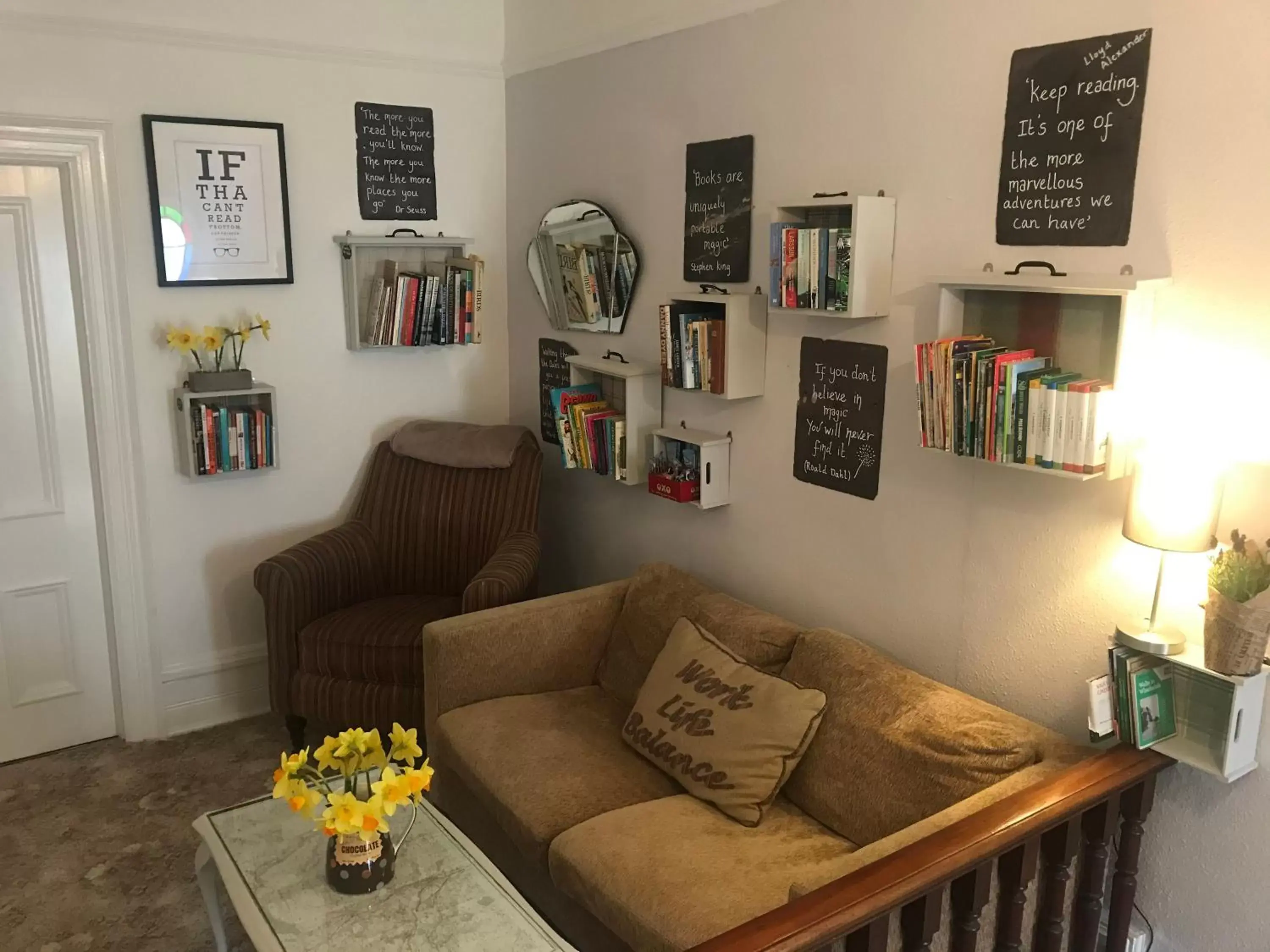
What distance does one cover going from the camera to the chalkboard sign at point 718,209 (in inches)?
108

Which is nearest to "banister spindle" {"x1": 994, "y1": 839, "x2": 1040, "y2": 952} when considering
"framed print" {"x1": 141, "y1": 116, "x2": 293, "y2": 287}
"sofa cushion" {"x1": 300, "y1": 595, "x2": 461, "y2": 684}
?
"sofa cushion" {"x1": 300, "y1": 595, "x2": 461, "y2": 684}

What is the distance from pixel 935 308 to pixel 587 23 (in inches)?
67.6

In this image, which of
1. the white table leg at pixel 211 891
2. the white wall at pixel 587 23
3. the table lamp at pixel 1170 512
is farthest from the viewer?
the white wall at pixel 587 23

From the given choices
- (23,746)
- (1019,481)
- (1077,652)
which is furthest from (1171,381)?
(23,746)

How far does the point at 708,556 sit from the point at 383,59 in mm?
2064

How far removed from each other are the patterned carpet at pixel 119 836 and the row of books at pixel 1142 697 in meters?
2.05

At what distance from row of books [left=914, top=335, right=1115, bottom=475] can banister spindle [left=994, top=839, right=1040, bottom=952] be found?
69 centimetres

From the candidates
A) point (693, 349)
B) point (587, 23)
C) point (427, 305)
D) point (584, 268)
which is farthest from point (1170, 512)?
point (427, 305)

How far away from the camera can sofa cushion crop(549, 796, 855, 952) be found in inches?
73.8

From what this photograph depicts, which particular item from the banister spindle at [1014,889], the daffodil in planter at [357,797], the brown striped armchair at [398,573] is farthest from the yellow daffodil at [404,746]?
the banister spindle at [1014,889]

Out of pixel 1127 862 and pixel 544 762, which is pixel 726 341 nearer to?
pixel 544 762

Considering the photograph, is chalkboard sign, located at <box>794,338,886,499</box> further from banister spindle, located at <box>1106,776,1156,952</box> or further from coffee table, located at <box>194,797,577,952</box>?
coffee table, located at <box>194,797,577,952</box>

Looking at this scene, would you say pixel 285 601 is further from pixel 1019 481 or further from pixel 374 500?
pixel 1019 481

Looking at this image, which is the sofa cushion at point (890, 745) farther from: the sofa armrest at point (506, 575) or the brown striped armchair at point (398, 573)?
Result: the brown striped armchair at point (398, 573)
